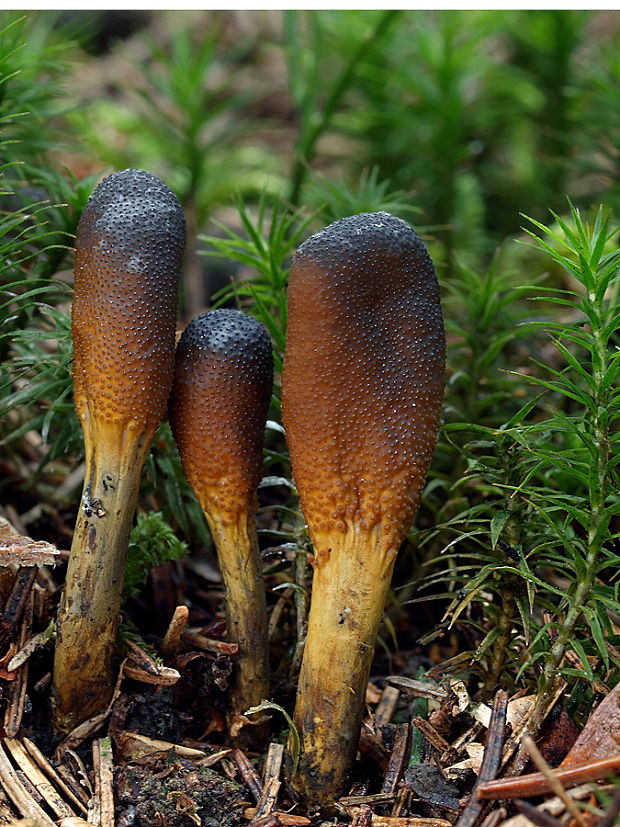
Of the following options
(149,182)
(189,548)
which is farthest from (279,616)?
(149,182)

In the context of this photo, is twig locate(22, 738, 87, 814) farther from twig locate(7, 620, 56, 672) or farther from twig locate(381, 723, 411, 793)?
twig locate(381, 723, 411, 793)

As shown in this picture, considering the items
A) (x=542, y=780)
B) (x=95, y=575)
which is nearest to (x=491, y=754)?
(x=542, y=780)

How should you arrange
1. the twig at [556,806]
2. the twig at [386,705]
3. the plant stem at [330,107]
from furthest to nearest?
the plant stem at [330,107] < the twig at [386,705] < the twig at [556,806]

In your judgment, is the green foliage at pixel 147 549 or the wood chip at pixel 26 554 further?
the green foliage at pixel 147 549

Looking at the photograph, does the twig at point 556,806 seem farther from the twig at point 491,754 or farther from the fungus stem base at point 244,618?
the fungus stem base at point 244,618

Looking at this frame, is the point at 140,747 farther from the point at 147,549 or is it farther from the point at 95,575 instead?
the point at 147,549

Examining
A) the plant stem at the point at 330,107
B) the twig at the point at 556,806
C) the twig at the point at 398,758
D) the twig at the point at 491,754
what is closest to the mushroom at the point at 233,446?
the twig at the point at 398,758
